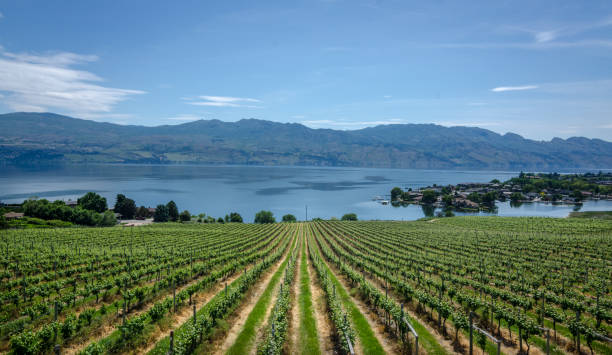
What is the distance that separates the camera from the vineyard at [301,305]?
1380 cm

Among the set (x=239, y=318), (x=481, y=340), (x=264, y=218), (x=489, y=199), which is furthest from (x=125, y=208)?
(x=489, y=199)

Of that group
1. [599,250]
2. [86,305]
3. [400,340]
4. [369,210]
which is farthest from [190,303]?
[369,210]

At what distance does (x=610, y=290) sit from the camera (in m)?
22.7

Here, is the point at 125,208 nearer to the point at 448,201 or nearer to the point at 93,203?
the point at 93,203

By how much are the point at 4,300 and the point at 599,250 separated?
5565cm

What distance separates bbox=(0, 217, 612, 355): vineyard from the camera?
45.3 ft

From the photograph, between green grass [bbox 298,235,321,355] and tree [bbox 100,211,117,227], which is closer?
green grass [bbox 298,235,321,355]

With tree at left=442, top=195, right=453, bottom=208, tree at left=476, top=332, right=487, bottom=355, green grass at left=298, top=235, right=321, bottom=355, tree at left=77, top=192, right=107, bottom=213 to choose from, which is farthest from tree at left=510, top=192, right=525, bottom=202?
tree at left=77, top=192, right=107, bottom=213

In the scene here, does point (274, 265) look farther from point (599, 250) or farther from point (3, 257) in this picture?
point (599, 250)

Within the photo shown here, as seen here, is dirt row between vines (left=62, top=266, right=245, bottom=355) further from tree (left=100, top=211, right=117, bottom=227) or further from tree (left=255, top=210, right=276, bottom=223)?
tree (left=255, top=210, right=276, bottom=223)

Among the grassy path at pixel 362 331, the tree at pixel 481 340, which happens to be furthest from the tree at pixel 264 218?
the tree at pixel 481 340

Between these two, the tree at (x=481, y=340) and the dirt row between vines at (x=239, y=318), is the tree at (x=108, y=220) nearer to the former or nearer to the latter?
the dirt row between vines at (x=239, y=318)

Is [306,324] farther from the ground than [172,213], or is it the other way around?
[306,324]

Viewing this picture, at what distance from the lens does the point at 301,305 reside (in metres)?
19.7
